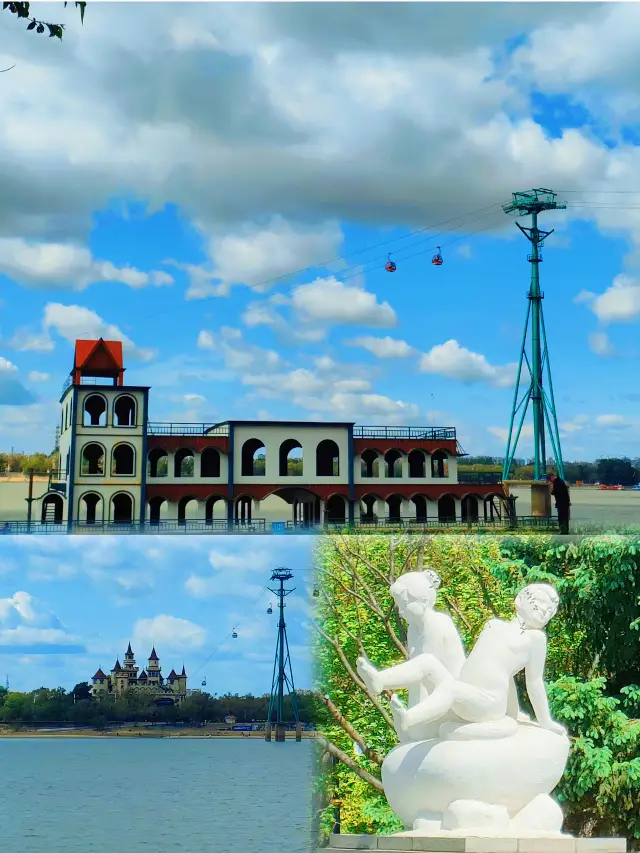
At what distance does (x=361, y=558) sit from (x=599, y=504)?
3229 cm

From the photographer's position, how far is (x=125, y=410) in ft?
131

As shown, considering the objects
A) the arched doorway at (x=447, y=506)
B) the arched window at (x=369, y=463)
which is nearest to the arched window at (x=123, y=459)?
the arched window at (x=369, y=463)

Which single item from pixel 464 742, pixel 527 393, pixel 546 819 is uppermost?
pixel 527 393

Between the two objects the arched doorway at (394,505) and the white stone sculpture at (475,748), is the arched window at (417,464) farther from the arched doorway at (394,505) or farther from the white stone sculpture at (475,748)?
the white stone sculpture at (475,748)

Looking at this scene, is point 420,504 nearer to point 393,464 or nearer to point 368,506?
point 393,464

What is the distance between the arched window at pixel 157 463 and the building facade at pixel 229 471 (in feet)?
0.11

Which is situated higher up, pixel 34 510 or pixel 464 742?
pixel 34 510

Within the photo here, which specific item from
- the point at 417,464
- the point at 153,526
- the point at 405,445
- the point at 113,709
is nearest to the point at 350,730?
the point at 113,709

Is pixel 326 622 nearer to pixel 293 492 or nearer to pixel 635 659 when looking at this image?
pixel 635 659

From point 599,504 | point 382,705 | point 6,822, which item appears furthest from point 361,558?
point 599,504

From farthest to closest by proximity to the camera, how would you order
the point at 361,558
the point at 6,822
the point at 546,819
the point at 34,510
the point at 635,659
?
1. the point at 34,510
2. the point at 6,822
3. the point at 361,558
4. the point at 635,659
5. the point at 546,819

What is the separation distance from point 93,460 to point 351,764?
29689 mm

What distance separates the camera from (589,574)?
35.0ft

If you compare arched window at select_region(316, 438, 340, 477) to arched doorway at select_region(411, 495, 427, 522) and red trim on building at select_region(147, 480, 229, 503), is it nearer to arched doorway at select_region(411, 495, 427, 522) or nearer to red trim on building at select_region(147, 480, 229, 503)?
arched doorway at select_region(411, 495, 427, 522)
